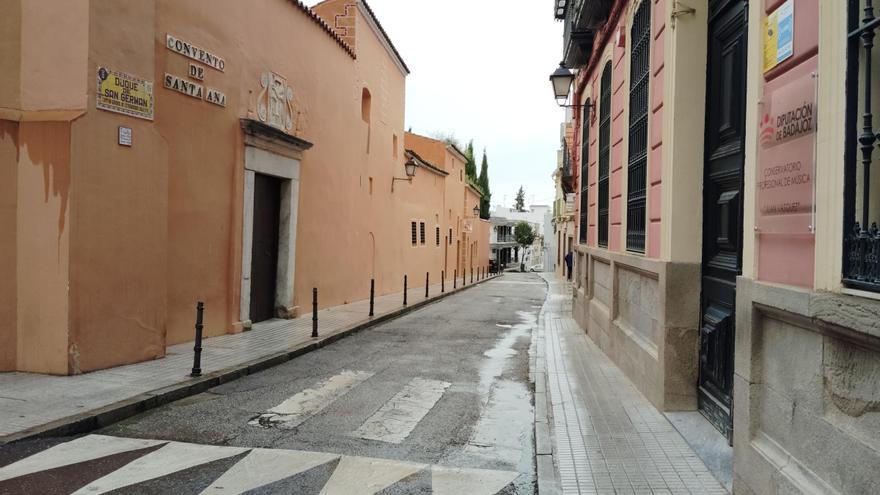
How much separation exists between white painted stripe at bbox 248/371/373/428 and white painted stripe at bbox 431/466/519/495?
185cm

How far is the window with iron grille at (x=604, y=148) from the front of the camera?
10.6 metres

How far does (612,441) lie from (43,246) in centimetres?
659

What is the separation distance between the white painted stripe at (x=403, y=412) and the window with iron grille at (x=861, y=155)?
12.8 feet

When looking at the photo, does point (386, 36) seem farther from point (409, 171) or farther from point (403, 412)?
point (403, 412)

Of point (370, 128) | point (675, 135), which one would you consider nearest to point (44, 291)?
point (675, 135)

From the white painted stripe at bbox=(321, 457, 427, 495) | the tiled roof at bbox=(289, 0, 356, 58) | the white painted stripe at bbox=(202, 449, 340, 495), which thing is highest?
the tiled roof at bbox=(289, 0, 356, 58)

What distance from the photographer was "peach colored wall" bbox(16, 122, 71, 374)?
6.90 metres

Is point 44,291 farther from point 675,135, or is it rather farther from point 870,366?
point 870,366

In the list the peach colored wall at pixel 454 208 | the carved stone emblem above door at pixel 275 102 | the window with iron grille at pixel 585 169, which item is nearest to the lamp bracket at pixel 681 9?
the window with iron grille at pixel 585 169

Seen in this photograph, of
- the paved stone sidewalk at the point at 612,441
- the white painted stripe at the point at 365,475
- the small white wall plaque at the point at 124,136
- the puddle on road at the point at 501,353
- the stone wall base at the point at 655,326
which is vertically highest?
the small white wall plaque at the point at 124,136

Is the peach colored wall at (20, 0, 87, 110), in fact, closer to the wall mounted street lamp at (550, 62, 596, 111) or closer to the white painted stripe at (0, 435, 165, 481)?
the white painted stripe at (0, 435, 165, 481)

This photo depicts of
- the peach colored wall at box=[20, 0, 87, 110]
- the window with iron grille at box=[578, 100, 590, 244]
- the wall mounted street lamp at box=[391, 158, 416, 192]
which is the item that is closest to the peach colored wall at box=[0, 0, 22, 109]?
the peach colored wall at box=[20, 0, 87, 110]

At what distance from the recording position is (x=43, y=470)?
4387mm

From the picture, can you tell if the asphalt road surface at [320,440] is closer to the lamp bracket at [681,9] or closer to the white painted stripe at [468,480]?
the white painted stripe at [468,480]
